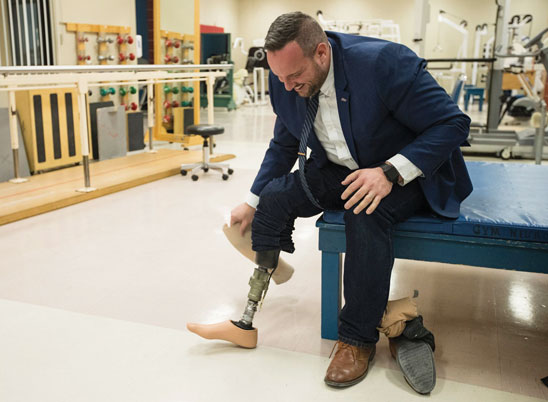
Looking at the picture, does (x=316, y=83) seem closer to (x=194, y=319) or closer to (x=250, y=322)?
(x=250, y=322)

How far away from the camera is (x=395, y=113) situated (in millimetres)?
1740

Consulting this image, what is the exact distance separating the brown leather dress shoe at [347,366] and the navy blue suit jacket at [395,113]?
52 centimetres

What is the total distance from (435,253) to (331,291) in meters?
0.38

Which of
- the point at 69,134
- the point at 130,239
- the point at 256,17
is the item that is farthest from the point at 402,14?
the point at 130,239

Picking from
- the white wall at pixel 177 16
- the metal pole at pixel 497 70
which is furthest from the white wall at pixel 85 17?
the metal pole at pixel 497 70

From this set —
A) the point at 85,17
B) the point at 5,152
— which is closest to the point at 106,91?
the point at 85,17

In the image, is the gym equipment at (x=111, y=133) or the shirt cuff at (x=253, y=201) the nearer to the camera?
the shirt cuff at (x=253, y=201)

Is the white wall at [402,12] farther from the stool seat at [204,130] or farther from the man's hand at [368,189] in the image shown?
the man's hand at [368,189]

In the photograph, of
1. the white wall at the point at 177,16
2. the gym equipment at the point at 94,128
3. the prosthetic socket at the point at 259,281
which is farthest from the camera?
the white wall at the point at 177,16

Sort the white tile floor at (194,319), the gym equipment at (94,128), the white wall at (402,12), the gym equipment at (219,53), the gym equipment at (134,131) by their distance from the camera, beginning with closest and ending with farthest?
the white tile floor at (194,319)
the gym equipment at (94,128)
the gym equipment at (134,131)
the gym equipment at (219,53)
the white wall at (402,12)

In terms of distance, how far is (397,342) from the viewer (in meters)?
1.86

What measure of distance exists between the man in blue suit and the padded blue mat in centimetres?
5

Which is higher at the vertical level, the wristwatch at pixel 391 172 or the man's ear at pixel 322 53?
the man's ear at pixel 322 53

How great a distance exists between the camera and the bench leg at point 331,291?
1971 mm
